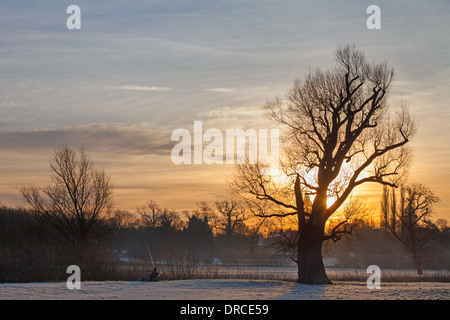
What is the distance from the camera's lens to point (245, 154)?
Answer: 34469 mm

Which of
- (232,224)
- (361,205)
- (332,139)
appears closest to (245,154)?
(332,139)

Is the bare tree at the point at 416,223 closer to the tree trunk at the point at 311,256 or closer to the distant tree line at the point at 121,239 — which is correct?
the distant tree line at the point at 121,239

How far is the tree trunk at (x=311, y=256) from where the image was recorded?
3181 cm

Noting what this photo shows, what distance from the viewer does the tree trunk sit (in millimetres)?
31812

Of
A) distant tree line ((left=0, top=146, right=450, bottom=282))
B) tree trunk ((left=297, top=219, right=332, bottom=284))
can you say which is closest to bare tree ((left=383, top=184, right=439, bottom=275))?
distant tree line ((left=0, top=146, right=450, bottom=282))

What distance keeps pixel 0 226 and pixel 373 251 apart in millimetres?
63317

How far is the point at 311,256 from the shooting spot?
3209cm
